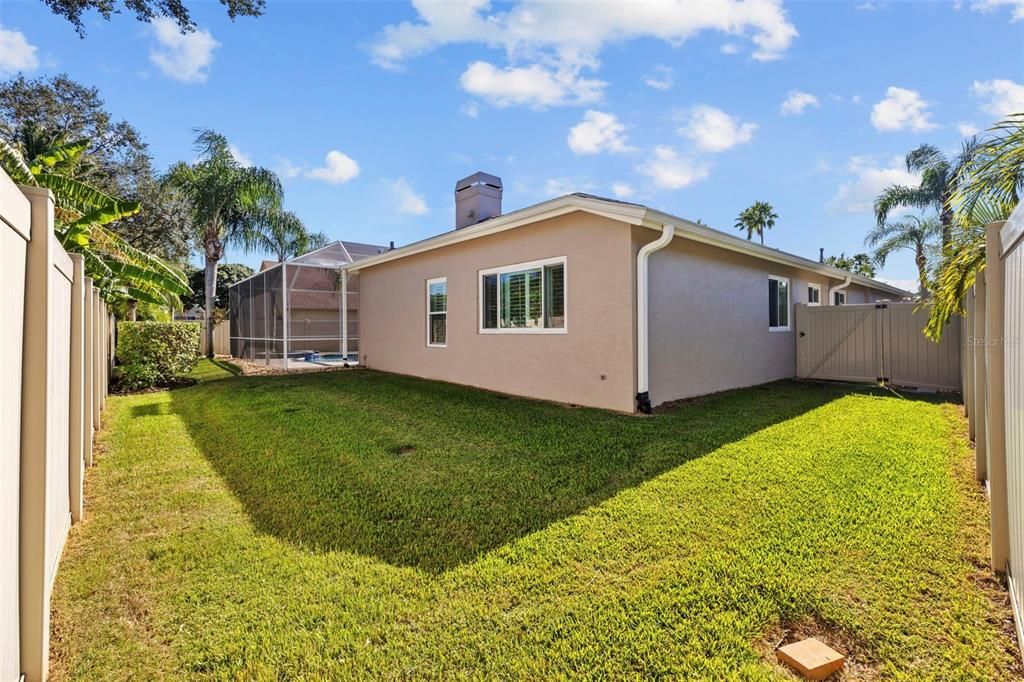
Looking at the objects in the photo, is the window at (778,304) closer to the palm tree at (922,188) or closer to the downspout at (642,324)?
the downspout at (642,324)

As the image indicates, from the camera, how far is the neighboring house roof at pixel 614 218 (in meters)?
6.77

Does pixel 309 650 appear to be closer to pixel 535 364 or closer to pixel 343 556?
pixel 343 556

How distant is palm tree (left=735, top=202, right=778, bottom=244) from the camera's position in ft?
113

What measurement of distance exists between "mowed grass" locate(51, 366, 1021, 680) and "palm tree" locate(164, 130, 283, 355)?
41.2 ft

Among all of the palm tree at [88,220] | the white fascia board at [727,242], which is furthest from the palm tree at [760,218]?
the palm tree at [88,220]

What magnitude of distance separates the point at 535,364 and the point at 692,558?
5728mm

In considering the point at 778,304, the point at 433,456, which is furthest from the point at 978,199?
the point at 778,304

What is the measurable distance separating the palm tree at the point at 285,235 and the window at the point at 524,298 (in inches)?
496

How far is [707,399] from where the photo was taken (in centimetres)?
845

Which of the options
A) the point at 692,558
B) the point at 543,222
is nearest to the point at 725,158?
the point at 543,222

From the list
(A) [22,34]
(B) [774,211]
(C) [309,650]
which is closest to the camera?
(C) [309,650]

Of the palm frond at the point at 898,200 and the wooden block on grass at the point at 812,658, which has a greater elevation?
the palm frond at the point at 898,200

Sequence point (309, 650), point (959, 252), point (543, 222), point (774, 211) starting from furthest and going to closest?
point (774, 211) → point (543, 222) → point (959, 252) → point (309, 650)

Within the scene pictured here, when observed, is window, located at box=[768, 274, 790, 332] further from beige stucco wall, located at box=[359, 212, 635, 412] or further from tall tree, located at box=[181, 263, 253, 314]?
tall tree, located at box=[181, 263, 253, 314]
